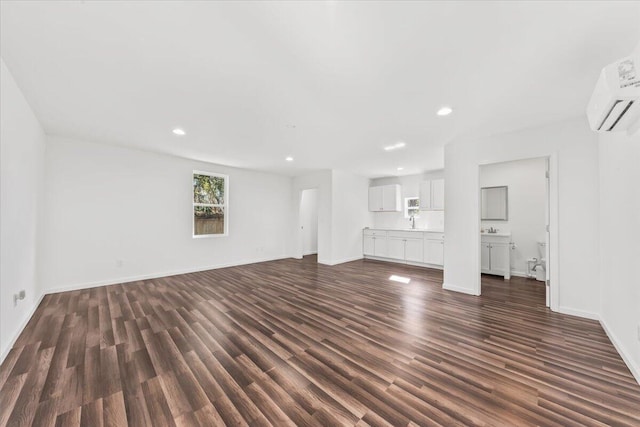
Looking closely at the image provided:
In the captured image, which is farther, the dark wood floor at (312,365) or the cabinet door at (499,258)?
the cabinet door at (499,258)

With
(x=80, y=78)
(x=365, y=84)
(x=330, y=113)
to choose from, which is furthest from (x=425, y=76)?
(x=80, y=78)

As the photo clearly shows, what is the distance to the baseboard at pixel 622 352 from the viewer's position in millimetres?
1800

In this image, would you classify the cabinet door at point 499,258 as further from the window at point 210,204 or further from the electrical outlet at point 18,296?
the electrical outlet at point 18,296

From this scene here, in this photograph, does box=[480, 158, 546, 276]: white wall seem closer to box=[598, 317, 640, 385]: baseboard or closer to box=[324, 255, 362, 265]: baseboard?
box=[598, 317, 640, 385]: baseboard

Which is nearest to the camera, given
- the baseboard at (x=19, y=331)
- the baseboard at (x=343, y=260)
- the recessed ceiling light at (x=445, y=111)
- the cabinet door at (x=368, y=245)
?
the baseboard at (x=19, y=331)

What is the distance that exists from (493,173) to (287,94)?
519 cm

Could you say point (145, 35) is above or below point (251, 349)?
above

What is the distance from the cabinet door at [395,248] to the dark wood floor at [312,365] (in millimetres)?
2815

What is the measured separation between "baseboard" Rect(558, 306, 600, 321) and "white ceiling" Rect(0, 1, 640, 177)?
2423 mm

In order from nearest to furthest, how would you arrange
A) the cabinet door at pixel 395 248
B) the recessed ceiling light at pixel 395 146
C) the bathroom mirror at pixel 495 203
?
1. the recessed ceiling light at pixel 395 146
2. the bathroom mirror at pixel 495 203
3. the cabinet door at pixel 395 248

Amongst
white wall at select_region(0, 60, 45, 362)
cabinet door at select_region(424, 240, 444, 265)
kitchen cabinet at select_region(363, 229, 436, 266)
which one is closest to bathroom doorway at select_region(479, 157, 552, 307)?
cabinet door at select_region(424, 240, 444, 265)

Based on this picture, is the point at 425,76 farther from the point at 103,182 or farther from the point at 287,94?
the point at 103,182

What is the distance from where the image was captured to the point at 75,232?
396 centimetres

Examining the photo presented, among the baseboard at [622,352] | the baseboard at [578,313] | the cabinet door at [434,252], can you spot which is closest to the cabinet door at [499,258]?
the cabinet door at [434,252]
